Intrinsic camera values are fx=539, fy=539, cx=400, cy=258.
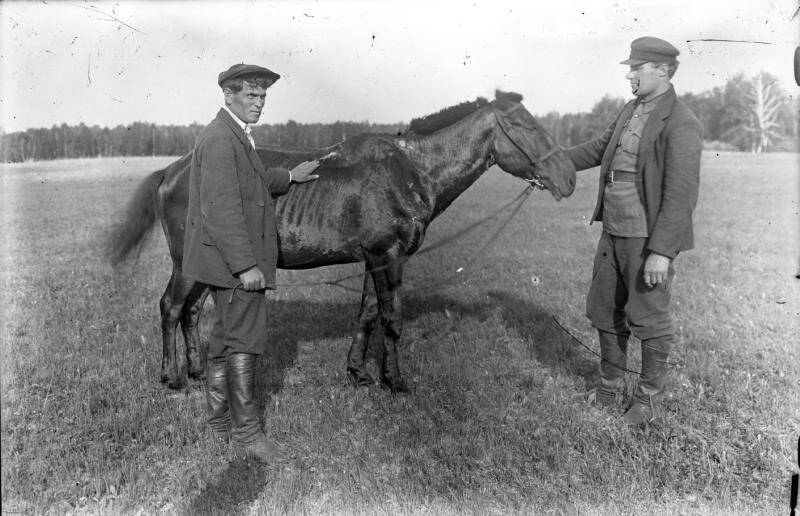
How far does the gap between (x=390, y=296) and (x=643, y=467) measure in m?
2.68

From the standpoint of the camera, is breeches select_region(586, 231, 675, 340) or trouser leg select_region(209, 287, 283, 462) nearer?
trouser leg select_region(209, 287, 283, 462)

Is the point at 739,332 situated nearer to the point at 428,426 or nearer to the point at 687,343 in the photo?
the point at 687,343

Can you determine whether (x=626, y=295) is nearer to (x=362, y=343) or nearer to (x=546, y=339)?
(x=546, y=339)

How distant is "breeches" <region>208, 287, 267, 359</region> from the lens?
4117 mm

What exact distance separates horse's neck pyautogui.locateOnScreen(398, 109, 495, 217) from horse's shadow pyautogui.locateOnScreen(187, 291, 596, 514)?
7.48 feet

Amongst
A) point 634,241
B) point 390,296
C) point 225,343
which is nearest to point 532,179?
point 634,241

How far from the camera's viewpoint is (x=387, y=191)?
17.4ft

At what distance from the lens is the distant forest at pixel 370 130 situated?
258 inches

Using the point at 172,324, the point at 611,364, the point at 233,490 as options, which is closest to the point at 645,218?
the point at 611,364

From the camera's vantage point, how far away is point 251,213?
13.3ft

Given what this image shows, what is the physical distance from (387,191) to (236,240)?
1.89 meters

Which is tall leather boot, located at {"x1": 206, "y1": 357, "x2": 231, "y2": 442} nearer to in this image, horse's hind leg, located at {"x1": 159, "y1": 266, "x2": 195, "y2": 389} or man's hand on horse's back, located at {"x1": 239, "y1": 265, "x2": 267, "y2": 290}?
man's hand on horse's back, located at {"x1": 239, "y1": 265, "x2": 267, "y2": 290}

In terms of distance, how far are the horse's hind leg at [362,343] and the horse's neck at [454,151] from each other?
126 centimetres

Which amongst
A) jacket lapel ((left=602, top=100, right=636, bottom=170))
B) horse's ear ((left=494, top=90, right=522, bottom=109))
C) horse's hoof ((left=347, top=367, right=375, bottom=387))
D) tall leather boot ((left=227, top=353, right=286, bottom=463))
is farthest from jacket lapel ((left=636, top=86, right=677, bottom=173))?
tall leather boot ((left=227, top=353, right=286, bottom=463))
